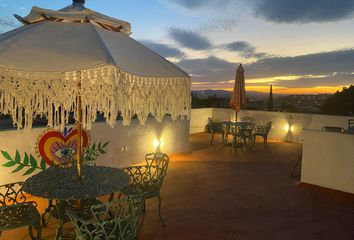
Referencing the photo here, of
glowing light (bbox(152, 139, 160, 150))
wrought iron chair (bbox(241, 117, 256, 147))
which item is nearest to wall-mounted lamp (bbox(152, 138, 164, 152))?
glowing light (bbox(152, 139, 160, 150))

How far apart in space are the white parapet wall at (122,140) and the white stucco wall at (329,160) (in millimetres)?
4288

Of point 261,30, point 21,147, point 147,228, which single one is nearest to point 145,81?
point 147,228

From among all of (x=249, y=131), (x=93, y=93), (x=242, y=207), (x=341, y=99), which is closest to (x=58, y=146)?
(x=93, y=93)

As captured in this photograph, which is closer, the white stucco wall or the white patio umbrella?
the white patio umbrella

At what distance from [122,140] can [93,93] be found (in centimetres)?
456

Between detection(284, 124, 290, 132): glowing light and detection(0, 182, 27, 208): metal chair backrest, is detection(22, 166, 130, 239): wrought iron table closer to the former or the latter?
detection(0, 182, 27, 208): metal chair backrest

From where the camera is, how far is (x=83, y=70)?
265 cm

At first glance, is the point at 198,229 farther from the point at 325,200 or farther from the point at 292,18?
the point at 292,18

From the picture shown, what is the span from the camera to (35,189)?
334 centimetres

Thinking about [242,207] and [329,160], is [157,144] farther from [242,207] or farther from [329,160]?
[329,160]

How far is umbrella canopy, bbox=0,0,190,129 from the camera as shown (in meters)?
2.49

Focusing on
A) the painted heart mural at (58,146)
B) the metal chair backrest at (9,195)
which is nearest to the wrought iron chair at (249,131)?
the painted heart mural at (58,146)

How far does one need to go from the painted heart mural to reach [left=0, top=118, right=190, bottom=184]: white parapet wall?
0.14 metres

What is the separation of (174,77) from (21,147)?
3804 millimetres
